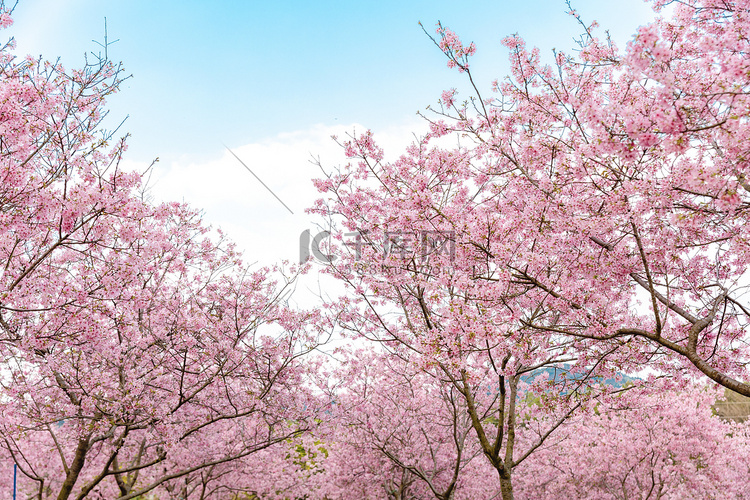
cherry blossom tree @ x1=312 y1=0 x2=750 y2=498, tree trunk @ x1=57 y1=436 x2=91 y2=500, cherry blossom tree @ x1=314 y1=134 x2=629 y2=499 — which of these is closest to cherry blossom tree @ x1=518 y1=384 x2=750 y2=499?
cherry blossom tree @ x1=314 y1=134 x2=629 y2=499

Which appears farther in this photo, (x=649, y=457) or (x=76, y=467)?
(x=649, y=457)

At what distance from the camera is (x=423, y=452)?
15445 mm

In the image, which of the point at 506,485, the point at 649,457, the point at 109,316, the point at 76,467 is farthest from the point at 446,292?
the point at 649,457

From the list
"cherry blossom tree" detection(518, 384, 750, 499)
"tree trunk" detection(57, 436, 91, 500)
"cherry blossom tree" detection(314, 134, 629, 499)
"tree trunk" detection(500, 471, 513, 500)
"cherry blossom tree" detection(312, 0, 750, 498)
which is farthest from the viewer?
"cherry blossom tree" detection(518, 384, 750, 499)

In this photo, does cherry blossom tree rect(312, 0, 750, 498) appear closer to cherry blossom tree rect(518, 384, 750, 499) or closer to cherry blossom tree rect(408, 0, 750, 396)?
cherry blossom tree rect(408, 0, 750, 396)

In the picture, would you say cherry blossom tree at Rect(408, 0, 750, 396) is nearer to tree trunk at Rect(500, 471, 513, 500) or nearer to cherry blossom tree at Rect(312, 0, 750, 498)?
cherry blossom tree at Rect(312, 0, 750, 498)

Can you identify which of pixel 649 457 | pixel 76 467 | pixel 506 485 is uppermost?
pixel 649 457

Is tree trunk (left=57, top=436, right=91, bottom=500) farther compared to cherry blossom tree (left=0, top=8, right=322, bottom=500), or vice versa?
tree trunk (left=57, top=436, right=91, bottom=500)

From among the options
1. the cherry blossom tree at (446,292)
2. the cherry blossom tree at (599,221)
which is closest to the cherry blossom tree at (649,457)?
the cherry blossom tree at (446,292)

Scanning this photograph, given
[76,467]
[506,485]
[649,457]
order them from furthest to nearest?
1. [649,457]
2. [506,485]
3. [76,467]

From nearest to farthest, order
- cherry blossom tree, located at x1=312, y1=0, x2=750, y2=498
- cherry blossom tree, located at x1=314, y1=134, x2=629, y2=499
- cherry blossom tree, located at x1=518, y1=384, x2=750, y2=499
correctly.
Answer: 1. cherry blossom tree, located at x1=312, y1=0, x2=750, y2=498
2. cherry blossom tree, located at x1=314, y1=134, x2=629, y2=499
3. cherry blossom tree, located at x1=518, y1=384, x2=750, y2=499

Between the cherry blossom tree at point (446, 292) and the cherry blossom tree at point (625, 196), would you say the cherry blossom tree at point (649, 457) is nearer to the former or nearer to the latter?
the cherry blossom tree at point (446, 292)

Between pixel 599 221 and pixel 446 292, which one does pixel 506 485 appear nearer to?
pixel 446 292

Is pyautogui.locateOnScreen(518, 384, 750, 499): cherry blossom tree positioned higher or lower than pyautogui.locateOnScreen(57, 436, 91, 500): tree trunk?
higher
